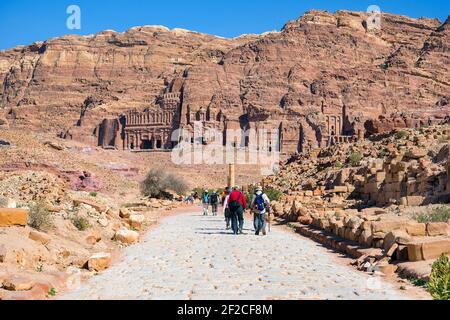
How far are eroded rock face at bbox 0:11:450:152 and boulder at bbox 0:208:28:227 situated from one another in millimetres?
71245

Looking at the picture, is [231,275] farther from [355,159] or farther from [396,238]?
[355,159]

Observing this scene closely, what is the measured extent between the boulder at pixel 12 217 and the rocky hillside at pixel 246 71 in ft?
275

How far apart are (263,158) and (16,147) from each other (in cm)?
4025

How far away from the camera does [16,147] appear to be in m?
44.8

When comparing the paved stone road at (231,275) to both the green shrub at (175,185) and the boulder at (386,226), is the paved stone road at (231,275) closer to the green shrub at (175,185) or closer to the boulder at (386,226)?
the boulder at (386,226)

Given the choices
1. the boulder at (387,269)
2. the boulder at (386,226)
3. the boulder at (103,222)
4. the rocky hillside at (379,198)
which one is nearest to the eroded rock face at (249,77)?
the rocky hillside at (379,198)

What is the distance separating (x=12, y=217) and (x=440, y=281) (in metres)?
7.17

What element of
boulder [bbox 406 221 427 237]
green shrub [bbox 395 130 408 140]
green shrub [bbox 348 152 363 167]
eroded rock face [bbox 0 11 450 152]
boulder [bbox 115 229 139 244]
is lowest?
boulder [bbox 115 229 139 244]

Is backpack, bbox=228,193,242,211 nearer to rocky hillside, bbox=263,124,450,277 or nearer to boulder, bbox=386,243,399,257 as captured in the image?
rocky hillside, bbox=263,124,450,277

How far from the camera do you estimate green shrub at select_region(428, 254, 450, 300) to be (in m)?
6.41

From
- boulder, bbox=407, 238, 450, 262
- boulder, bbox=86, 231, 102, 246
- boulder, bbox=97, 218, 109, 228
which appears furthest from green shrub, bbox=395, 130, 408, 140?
boulder, bbox=407, 238, 450, 262

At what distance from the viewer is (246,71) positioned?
4456 inches

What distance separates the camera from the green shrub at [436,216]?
12.9 m

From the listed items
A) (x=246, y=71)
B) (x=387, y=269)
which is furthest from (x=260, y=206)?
(x=246, y=71)
